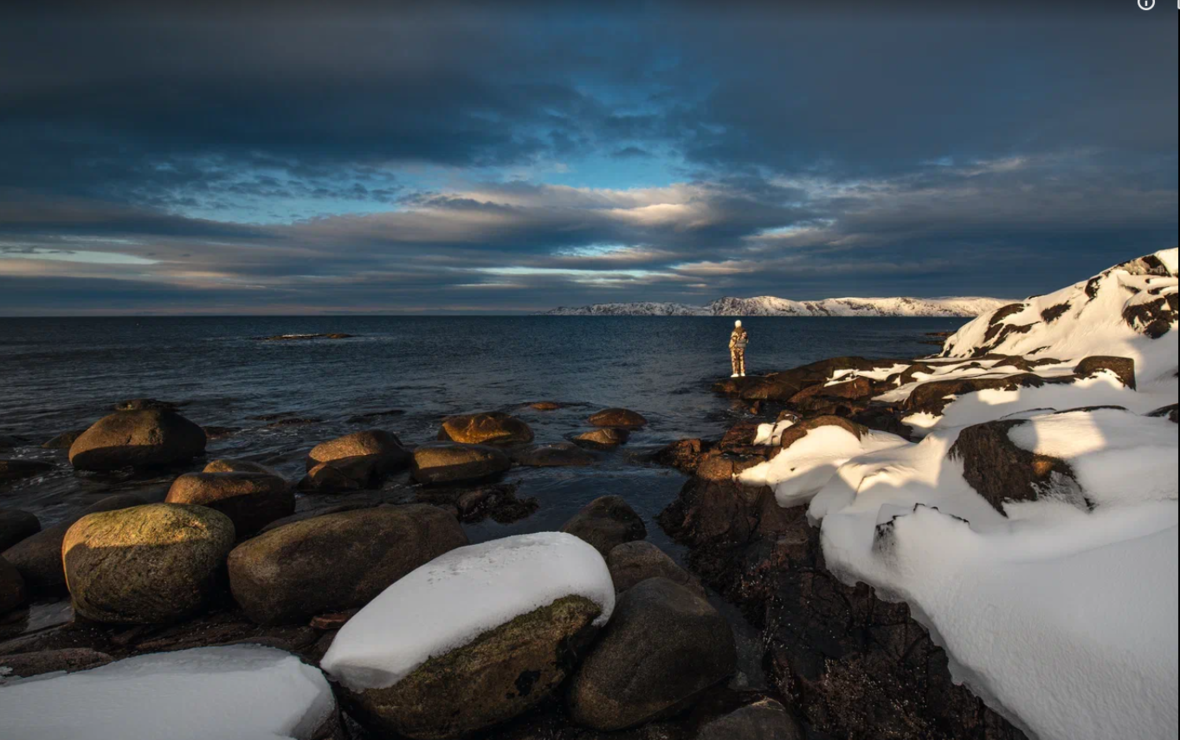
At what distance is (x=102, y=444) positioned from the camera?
1484 cm

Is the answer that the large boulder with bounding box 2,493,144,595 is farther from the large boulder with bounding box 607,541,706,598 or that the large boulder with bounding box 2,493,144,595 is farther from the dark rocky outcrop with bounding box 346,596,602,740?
the large boulder with bounding box 607,541,706,598

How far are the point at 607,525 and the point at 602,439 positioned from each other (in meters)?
7.84

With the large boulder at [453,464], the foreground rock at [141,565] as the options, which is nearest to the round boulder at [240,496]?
the foreground rock at [141,565]

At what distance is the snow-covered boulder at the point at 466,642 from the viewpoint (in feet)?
15.4

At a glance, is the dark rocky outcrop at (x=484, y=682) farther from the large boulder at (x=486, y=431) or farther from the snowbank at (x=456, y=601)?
the large boulder at (x=486, y=431)

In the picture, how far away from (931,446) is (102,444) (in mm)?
20370

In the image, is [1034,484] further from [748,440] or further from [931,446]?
[748,440]

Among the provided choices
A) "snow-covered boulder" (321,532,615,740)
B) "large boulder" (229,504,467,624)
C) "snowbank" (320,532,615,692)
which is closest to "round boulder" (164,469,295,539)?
"large boulder" (229,504,467,624)

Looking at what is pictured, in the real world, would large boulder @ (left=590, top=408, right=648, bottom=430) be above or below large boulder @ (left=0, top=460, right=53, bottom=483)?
above

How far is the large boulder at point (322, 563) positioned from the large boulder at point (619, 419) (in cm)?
1316

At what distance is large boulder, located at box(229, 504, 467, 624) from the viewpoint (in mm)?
7219

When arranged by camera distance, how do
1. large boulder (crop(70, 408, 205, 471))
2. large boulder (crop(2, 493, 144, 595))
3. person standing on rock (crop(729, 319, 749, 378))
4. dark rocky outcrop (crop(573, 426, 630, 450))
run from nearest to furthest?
A: large boulder (crop(2, 493, 144, 595))
large boulder (crop(70, 408, 205, 471))
dark rocky outcrop (crop(573, 426, 630, 450))
person standing on rock (crop(729, 319, 749, 378))

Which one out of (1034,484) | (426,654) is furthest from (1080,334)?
(426,654)

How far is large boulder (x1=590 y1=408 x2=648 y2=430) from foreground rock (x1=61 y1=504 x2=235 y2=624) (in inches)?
580
